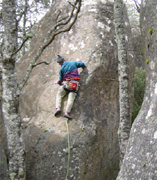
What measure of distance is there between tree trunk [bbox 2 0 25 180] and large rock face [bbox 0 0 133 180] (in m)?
1.19

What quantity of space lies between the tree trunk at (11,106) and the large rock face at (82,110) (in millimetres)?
1189

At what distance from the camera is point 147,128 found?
3.12 meters

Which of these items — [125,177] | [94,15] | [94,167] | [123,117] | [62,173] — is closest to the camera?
[125,177]

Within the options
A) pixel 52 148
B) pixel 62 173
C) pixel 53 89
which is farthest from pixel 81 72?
pixel 62 173

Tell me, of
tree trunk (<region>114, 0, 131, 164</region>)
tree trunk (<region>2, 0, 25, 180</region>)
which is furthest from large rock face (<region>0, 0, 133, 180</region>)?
tree trunk (<region>114, 0, 131, 164</region>)

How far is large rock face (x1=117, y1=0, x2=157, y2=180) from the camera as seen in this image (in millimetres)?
2854

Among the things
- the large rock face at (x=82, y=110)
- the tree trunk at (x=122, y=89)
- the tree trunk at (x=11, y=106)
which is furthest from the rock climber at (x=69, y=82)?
the tree trunk at (x=122, y=89)

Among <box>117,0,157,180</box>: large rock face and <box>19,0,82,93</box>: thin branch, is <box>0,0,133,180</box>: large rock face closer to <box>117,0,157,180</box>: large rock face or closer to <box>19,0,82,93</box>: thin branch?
<box>19,0,82,93</box>: thin branch

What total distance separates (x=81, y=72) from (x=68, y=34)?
2098mm

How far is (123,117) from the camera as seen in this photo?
564cm

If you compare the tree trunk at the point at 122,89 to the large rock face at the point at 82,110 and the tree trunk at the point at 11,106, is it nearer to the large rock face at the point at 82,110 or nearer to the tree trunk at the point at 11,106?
the large rock face at the point at 82,110

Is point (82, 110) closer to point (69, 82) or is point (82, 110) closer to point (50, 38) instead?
point (69, 82)

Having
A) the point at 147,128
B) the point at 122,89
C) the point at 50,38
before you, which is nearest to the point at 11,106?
the point at 50,38

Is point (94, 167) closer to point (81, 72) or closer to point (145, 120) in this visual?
point (81, 72)
